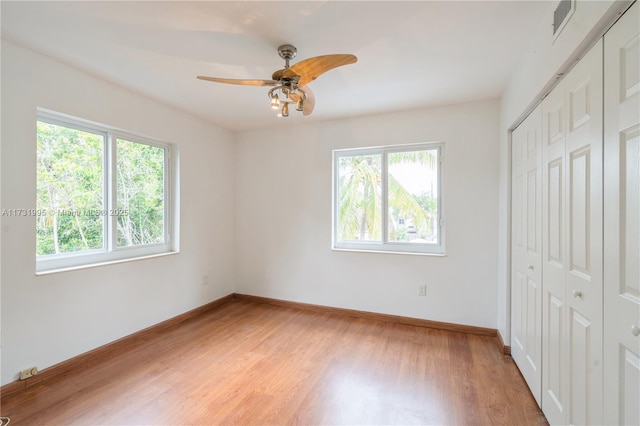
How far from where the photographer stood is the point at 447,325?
308 cm

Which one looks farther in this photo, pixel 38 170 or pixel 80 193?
pixel 80 193

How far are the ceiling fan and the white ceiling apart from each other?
284 millimetres

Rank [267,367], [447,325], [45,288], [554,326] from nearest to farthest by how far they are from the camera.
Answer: [554,326]
[45,288]
[267,367]
[447,325]

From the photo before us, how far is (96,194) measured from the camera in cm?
262

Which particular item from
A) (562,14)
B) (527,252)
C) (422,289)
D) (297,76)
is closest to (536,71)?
(562,14)

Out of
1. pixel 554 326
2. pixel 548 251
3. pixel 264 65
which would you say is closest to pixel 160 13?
pixel 264 65

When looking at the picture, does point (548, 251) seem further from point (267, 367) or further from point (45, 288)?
point (45, 288)

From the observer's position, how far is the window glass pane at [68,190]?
224 centimetres

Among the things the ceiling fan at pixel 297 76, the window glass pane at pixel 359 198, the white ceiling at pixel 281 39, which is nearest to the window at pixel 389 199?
the window glass pane at pixel 359 198

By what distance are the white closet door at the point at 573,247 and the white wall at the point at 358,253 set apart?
1.27 metres

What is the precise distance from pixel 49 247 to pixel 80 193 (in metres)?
0.51

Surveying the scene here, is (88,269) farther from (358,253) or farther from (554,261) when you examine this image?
(554,261)

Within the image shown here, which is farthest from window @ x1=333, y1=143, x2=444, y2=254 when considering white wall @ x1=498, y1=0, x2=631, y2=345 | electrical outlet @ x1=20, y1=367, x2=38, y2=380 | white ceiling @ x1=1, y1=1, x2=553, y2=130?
electrical outlet @ x1=20, y1=367, x2=38, y2=380

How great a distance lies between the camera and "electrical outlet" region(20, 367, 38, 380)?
2020 mm
